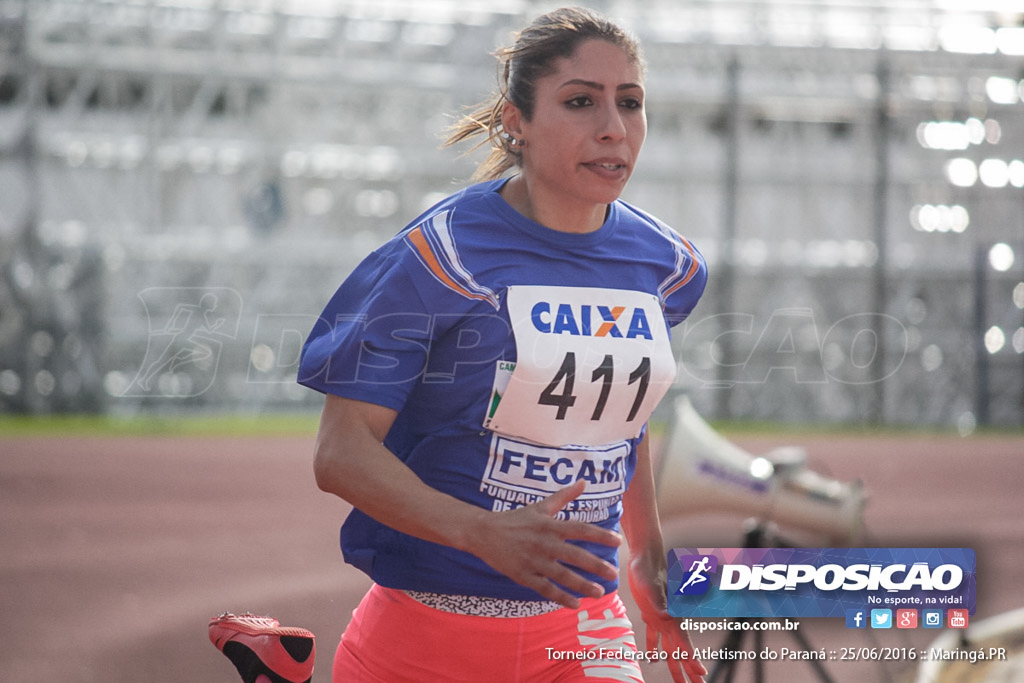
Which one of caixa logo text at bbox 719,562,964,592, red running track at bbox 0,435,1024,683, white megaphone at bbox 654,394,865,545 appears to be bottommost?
red running track at bbox 0,435,1024,683

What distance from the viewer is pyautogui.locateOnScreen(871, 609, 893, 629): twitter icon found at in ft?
6.88

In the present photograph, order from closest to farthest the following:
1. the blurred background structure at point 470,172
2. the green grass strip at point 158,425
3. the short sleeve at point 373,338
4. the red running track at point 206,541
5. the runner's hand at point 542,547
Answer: the runner's hand at point 542,547 → the short sleeve at point 373,338 → the red running track at point 206,541 → the green grass strip at point 158,425 → the blurred background structure at point 470,172

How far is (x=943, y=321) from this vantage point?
22609mm

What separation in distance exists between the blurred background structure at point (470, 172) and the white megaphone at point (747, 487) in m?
18.6

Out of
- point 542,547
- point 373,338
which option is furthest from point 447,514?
point 373,338

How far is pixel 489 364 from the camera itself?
197 centimetres

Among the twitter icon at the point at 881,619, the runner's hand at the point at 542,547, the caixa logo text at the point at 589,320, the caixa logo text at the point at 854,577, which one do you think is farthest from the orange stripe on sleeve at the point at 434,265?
the twitter icon at the point at 881,619

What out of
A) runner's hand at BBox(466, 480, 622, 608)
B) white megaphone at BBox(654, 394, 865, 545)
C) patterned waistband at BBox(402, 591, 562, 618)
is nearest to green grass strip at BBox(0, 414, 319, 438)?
white megaphone at BBox(654, 394, 865, 545)

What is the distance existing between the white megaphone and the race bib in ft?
1.43

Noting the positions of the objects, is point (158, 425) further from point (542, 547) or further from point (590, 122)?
point (542, 547)

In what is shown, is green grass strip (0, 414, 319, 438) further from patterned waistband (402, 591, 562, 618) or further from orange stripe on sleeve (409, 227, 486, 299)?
orange stripe on sleeve (409, 227, 486, 299)

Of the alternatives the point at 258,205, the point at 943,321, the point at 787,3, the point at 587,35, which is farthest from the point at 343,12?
the point at 587,35

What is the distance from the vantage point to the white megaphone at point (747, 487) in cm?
236

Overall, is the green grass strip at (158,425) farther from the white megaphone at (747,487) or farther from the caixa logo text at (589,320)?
the caixa logo text at (589,320)
